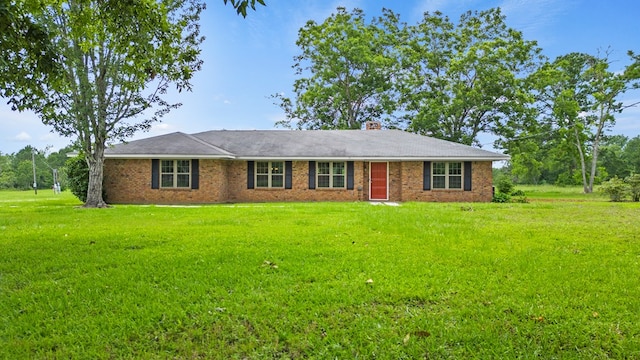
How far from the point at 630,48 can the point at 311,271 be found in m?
34.5

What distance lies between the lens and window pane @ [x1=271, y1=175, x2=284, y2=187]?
1784 cm

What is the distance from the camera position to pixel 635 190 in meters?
18.2

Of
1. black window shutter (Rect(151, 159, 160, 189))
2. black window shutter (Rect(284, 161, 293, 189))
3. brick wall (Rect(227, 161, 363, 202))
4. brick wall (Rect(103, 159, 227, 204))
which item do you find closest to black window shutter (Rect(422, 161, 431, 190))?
brick wall (Rect(227, 161, 363, 202))

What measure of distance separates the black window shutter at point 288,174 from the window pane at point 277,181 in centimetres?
22

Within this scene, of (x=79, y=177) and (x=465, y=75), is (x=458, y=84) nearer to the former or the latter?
(x=465, y=75)

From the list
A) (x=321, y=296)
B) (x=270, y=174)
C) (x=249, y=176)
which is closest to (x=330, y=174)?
(x=270, y=174)

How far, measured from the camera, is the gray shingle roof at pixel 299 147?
16.9m

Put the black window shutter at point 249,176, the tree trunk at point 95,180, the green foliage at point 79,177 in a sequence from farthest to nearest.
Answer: the black window shutter at point 249,176 → the green foliage at point 79,177 → the tree trunk at point 95,180

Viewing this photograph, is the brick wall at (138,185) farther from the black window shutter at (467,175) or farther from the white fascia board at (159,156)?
the black window shutter at (467,175)

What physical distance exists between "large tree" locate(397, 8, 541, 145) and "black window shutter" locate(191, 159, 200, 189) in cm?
1819

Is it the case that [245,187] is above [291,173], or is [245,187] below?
below

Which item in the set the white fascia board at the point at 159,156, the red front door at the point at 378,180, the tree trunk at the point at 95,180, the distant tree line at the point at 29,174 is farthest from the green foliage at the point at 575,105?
the distant tree line at the point at 29,174

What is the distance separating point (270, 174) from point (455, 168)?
9.00 m

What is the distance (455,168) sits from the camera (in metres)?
17.5
